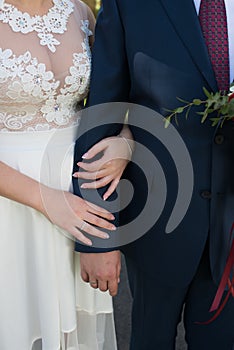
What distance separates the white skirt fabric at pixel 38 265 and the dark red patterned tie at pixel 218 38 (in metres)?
0.54

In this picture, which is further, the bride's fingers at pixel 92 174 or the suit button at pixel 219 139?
the bride's fingers at pixel 92 174

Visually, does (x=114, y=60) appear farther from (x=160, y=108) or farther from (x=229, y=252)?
(x=229, y=252)

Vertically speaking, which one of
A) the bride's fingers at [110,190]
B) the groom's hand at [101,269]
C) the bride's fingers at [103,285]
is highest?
the bride's fingers at [110,190]

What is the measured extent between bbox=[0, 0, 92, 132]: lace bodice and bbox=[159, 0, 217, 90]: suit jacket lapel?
35cm

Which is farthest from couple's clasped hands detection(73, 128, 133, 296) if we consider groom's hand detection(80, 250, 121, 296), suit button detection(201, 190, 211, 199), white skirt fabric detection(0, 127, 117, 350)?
suit button detection(201, 190, 211, 199)

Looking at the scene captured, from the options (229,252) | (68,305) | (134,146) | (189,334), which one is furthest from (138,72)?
(189,334)

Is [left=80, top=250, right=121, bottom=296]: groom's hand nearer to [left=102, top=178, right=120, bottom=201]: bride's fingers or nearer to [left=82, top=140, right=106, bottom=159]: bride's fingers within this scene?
[left=102, top=178, right=120, bottom=201]: bride's fingers

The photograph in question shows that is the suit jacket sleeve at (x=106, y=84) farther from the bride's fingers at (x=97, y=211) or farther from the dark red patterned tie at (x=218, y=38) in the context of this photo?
the dark red patterned tie at (x=218, y=38)

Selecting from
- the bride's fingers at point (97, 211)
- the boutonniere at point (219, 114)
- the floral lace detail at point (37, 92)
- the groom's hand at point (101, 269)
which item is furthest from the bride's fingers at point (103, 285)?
the floral lace detail at point (37, 92)

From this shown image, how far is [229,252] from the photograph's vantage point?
1.71 meters

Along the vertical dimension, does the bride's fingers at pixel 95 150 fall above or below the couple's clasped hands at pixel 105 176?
above

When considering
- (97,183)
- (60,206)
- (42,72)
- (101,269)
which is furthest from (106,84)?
(101,269)

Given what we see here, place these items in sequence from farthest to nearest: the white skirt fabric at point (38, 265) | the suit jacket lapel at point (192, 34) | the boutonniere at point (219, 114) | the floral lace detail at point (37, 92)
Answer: the white skirt fabric at point (38, 265) < the floral lace detail at point (37, 92) < the suit jacket lapel at point (192, 34) < the boutonniere at point (219, 114)

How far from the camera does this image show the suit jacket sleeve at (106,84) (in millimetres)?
1698
